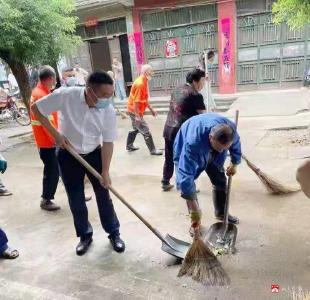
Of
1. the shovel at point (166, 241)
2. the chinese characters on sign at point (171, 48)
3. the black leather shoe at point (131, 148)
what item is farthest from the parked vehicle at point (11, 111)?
the shovel at point (166, 241)

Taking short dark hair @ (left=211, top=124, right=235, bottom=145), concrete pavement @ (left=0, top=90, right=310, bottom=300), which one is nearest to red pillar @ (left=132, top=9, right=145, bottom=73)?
concrete pavement @ (left=0, top=90, right=310, bottom=300)

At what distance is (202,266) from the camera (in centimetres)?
274

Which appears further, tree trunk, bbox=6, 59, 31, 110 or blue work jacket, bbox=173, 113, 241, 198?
tree trunk, bbox=6, 59, 31, 110

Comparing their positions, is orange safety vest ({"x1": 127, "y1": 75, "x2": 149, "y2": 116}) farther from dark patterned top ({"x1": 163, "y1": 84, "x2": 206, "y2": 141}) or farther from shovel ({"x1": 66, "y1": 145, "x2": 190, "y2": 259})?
shovel ({"x1": 66, "y1": 145, "x2": 190, "y2": 259})

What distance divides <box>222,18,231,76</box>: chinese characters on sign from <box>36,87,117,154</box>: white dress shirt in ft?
27.6

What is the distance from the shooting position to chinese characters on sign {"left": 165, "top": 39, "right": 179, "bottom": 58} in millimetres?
11508

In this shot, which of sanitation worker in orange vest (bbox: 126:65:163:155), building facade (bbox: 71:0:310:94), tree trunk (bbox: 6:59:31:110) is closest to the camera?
sanitation worker in orange vest (bbox: 126:65:163:155)

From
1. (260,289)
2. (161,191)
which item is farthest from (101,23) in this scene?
(260,289)

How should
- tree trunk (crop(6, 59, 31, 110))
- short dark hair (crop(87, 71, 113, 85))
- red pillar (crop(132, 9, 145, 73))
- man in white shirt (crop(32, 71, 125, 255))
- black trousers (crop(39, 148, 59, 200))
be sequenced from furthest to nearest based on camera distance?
red pillar (crop(132, 9, 145, 73)), tree trunk (crop(6, 59, 31, 110)), black trousers (crop(39, 148, 59, 200)), man in white shirt (crop(32, 71, 125, 255)), short dark hair (crop(87, 71, 113, 85))

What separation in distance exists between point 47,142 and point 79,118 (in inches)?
48.9

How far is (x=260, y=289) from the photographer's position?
2582 mm

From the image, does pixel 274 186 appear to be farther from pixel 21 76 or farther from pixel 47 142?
pixel 21 76

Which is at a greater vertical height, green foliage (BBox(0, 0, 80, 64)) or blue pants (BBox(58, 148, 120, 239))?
green foliage (BBox(0, 0, 80, 64))

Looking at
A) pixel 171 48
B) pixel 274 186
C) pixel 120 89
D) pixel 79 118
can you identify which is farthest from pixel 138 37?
pixel 79 118
